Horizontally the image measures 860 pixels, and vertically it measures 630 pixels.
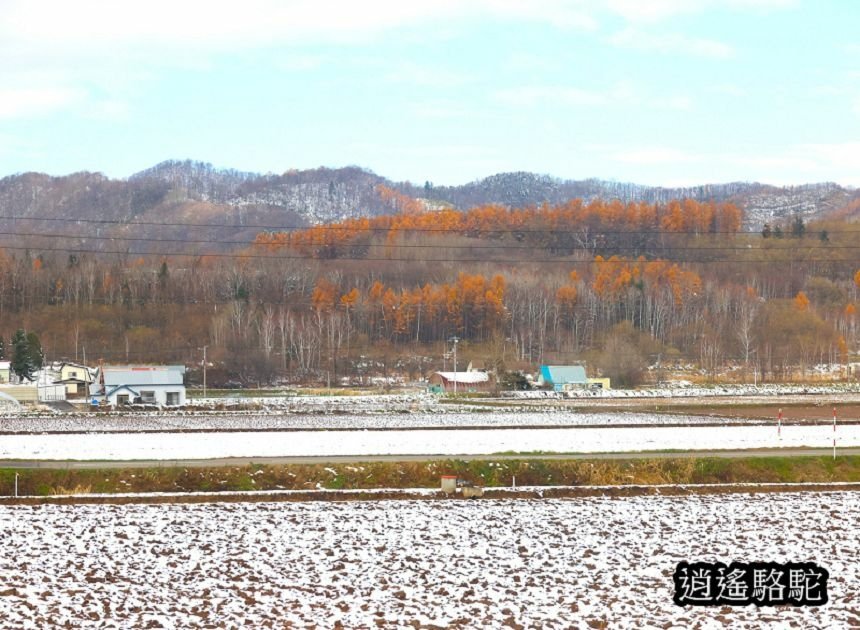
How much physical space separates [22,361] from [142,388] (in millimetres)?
14542

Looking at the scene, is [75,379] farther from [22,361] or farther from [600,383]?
[600,383]

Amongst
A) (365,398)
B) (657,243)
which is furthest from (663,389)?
(657,243)

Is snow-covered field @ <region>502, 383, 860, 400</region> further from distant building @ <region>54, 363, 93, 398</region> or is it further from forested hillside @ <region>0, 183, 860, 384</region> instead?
distant building @ <region>54, 363, 93, 398</region>

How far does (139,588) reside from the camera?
51.8 feet

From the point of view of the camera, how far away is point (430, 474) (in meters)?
27.6

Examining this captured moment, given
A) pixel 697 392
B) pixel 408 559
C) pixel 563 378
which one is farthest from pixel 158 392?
pixel 408 559

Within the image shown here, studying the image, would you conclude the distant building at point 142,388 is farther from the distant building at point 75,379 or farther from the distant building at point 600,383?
the distant building at point 600,383

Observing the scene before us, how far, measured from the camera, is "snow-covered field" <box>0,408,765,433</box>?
46.7m

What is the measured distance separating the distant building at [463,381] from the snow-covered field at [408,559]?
6106 centimetres

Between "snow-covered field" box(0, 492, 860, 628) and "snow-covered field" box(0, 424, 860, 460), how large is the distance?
27.3 feet

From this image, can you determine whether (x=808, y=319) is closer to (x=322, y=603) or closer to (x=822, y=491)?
(x=822, y=491)

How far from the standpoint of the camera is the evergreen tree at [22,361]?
78438mm

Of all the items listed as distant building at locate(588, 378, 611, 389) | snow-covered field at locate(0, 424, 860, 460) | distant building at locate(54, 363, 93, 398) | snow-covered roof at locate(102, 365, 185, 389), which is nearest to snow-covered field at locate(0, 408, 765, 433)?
snow-covered field at locate(0, 424, 860, 460)

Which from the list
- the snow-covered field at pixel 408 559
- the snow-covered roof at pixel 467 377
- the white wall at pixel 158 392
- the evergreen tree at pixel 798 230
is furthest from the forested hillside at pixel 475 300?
the snow-covered field at pixel 408 559
